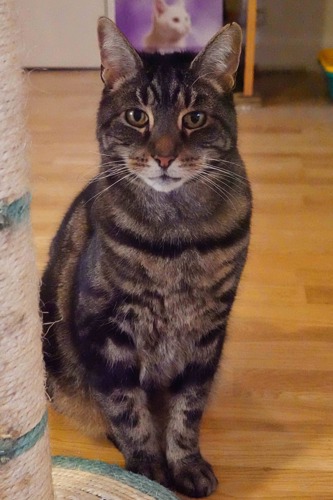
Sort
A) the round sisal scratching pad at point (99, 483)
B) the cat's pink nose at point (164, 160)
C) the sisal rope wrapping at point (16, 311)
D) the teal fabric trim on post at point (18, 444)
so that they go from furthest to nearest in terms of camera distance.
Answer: the round sisal scratching pad at point (99, 483) < the cat's pink nose at point (164, 160) < the teal fabric trim on post at point (18, 444) < the sisal rope wrapping at point (16, 311)

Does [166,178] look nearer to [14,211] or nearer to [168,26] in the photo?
[14,211]

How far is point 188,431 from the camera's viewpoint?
4.33 ft

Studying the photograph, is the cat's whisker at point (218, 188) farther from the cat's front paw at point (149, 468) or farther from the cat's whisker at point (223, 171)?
the cat's front paw at point (149, 468)

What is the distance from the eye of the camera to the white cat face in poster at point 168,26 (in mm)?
3111

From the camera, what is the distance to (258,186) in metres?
2.39

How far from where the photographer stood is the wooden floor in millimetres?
1383

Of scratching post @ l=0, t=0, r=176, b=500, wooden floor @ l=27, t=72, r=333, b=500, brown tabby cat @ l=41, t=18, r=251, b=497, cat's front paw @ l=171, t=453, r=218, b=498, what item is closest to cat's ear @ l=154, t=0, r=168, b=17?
wooden floor @ l=27, t=72, r=333, b=500

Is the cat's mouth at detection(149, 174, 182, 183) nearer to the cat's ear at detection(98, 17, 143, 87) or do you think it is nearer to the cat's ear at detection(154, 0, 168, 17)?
the cat's ear at detection(98, 17, 143, 87)

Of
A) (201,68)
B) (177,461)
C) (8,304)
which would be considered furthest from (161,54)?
(177,461)

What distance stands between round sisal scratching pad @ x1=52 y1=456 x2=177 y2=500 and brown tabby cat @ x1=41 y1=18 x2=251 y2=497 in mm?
58

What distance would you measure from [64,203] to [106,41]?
1.12 metres

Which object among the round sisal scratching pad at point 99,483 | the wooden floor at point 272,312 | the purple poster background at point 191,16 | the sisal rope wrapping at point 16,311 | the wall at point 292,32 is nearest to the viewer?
the sisal rope wrapping at point 16,311

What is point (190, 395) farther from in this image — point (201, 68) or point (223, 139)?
point (201, 68)

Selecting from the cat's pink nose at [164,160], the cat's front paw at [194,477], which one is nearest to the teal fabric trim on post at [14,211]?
the cat's pink nose at [164,160]
